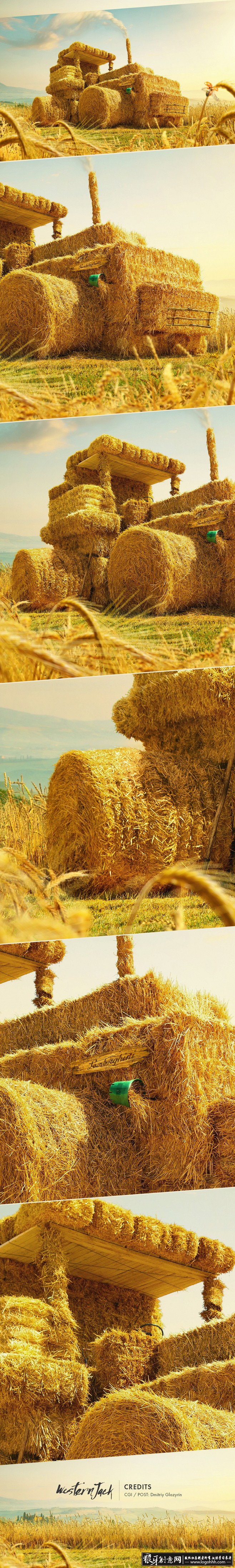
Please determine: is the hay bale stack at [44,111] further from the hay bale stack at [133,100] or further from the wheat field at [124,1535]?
the wheat field at [124,1535]

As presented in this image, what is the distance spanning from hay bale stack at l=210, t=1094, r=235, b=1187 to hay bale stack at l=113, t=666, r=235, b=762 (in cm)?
199

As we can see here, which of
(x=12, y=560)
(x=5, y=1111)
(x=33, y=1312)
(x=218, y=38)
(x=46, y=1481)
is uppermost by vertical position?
(x=218, y=38)

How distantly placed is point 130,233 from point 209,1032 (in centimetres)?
486

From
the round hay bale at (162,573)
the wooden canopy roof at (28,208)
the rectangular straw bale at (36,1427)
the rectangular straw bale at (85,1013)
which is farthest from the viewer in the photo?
the wooden canopy roof at (28,208)

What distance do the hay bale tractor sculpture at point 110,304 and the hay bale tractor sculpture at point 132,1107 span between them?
366cm

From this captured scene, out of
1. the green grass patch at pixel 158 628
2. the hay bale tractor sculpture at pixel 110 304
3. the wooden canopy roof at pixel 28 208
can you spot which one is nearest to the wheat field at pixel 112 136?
the wooden canopy roof at pixel 28 208

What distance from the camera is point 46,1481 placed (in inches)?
209

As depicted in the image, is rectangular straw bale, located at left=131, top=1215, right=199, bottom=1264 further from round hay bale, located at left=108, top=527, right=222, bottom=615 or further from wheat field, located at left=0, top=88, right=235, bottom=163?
wheat field, located at left=0, top=88, right=235, bottom=163

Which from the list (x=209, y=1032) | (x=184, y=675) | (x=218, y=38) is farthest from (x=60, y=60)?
(x=209, y=1032)

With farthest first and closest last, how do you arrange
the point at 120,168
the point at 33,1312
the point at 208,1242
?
1. the point at 120,168
2. the point at 208,1242
3. the point at 33,1312

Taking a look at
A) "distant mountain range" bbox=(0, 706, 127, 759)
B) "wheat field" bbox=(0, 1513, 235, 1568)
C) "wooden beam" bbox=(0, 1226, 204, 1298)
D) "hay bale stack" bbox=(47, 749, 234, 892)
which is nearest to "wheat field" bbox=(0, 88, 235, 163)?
"distant mountain range" bbox=(0, 706, 127, 759)

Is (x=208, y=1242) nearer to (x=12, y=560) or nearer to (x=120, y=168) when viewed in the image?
(x=12, y=560)

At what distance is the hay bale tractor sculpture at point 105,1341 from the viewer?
5.22 metres

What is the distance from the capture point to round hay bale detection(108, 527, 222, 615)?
6.02m
